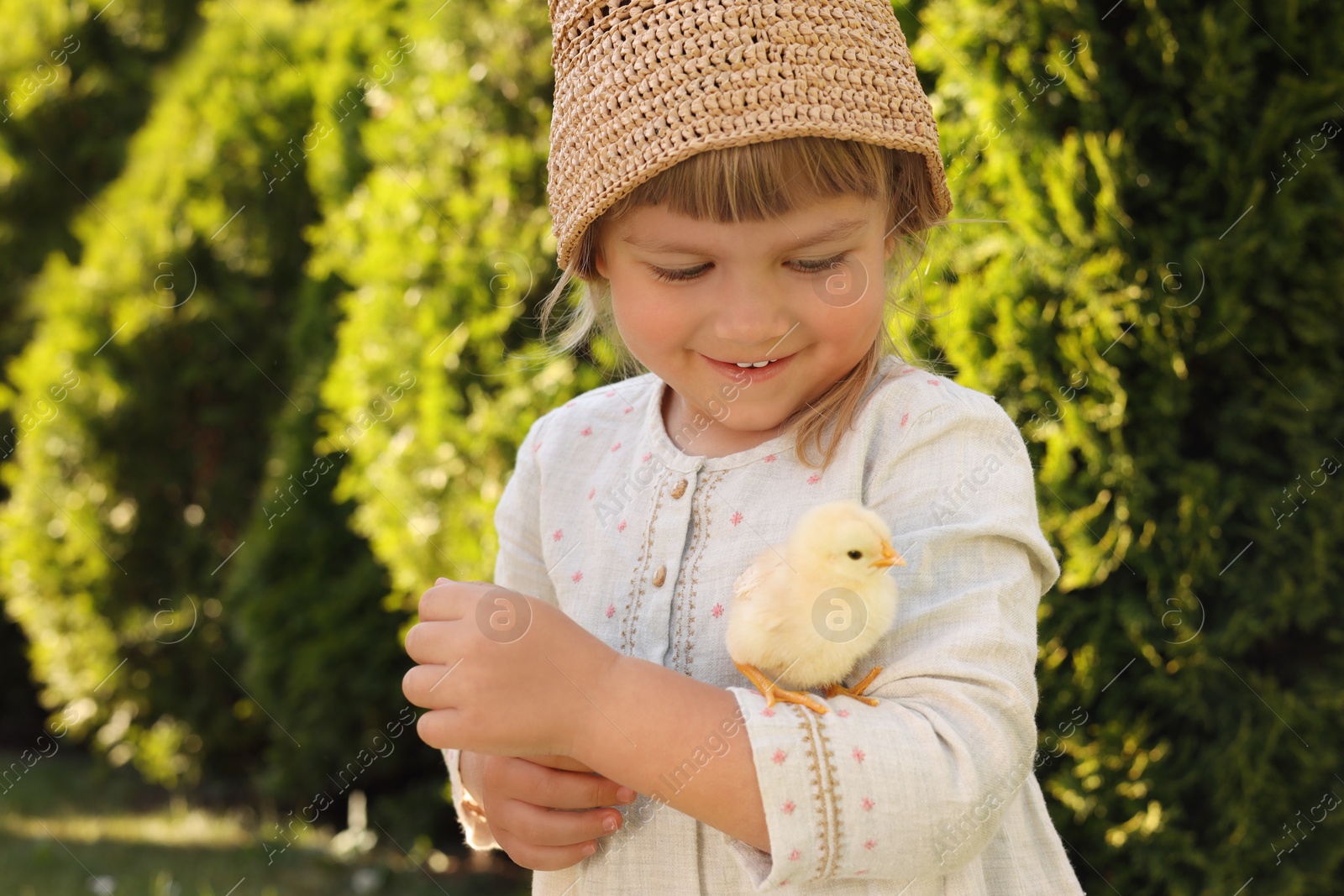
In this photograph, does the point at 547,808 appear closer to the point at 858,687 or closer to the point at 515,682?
the point at 515,682

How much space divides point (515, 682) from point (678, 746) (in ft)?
0.79

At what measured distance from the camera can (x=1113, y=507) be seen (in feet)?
10.2

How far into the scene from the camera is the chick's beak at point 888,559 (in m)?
1.46

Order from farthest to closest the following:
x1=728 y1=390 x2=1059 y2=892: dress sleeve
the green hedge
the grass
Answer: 1. the grass
2. the green hedge
3. x1=728 y1=390 x2=1059 y2=892: dress sleeve

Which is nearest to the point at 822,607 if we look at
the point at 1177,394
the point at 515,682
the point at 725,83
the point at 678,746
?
the point at 678,746

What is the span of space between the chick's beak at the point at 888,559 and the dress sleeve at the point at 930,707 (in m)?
0.13

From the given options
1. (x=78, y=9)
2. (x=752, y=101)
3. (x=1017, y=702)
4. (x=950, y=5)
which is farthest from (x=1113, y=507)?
(x=78, y=9)

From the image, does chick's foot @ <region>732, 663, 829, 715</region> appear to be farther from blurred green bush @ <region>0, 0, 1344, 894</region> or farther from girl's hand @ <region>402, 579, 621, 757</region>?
blurred green bush @ <region>0, 0, 1344, 894</region>

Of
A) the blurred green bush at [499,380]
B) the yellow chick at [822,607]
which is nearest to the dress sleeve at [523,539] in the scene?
the yellow chick at [822,607]

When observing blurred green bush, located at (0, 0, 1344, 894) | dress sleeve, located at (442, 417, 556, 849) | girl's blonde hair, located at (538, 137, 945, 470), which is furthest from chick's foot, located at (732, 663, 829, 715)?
blurred green bush, located at (0, 0, 1344, 894)

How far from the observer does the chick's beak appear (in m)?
1.46

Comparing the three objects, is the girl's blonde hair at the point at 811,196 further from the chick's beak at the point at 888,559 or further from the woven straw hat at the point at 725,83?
the chick's beak at the point at 888,559

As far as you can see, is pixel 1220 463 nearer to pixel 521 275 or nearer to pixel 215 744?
pixel 521 275

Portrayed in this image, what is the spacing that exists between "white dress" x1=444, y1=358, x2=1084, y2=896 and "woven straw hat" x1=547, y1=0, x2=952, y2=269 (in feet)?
1.50
